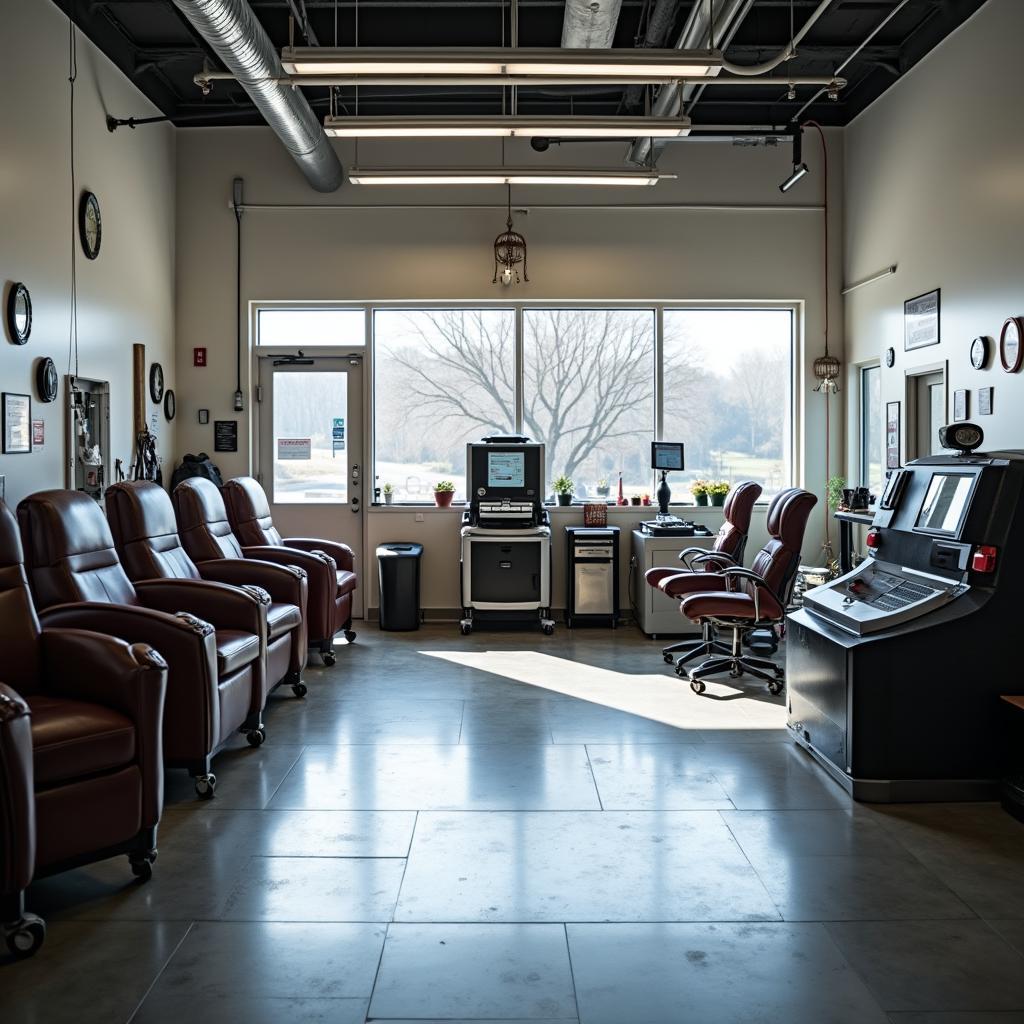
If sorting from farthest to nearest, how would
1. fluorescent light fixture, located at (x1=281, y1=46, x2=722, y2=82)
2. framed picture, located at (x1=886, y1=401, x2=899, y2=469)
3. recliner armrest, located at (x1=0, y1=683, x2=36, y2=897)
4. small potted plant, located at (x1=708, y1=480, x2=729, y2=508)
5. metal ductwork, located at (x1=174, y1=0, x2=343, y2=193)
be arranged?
1. small potted plant, located at (x1=708, y1=480, x2=729, y2=508)
2. framed picture, located at (x1=886, y1=401, x2=899, y2=469)
3. metal ductwork, located at (x1=174, y1=0, x2=343, y2=193)
4. fluorescent light fixture, located at (x1=281, y1=46, x2=722, y2=82)
5. recliner armrest, located at (x1=0, y1=683, x2=36, y2=897)

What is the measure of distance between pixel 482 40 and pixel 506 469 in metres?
3.12

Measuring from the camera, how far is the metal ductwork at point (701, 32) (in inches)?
220

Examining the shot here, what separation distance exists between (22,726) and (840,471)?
7096mm

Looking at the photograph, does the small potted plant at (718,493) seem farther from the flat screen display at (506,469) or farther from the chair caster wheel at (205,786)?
the chair caster wheel at (205,786)

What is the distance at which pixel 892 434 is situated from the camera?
736 centimetres

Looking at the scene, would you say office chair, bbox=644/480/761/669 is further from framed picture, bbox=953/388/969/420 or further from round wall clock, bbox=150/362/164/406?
round wall clock, bbox=150/362/164/406

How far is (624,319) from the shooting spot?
337 inches

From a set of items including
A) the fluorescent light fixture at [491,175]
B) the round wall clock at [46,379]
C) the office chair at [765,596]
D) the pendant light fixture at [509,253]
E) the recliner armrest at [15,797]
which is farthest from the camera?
the pendant light fixture at [509,253]

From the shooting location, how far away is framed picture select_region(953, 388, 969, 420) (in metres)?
6.15

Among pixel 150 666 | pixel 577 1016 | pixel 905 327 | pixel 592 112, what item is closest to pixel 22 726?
pixel 150 666

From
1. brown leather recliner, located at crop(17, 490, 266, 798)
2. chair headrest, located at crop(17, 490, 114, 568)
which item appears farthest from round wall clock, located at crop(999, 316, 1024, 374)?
chair headrest, located at crop(17, 490, 114, 568)

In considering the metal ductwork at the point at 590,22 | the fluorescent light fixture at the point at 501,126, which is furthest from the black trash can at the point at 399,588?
the metal ductwork at the point at 590,22

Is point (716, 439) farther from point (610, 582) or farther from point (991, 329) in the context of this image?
point (991, 329)

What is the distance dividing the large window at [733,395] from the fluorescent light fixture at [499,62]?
148 inches
